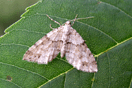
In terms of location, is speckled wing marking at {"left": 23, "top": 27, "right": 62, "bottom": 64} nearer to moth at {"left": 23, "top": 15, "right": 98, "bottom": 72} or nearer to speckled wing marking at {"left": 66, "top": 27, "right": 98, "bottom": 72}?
moth at {"left": 23, "top": 15, "right": 98, "bottom": 72}

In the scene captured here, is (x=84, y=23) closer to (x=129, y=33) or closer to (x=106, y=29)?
(x=106, y=29)

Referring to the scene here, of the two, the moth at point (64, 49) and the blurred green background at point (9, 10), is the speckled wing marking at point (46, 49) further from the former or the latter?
the blurred green background at point (9, 10)

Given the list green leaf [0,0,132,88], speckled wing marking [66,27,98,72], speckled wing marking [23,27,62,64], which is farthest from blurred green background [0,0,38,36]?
speckled wing marking [66,27,98,72]

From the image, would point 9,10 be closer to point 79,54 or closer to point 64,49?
point 64,49

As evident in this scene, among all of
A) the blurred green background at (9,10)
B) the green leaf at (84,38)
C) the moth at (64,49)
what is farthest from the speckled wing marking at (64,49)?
the blurred green background at (9,10)

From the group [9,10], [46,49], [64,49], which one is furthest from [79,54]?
[9,10]

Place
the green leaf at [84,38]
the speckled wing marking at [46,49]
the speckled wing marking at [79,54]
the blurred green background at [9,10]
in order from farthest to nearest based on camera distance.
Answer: the blurred green background at [9,10] < the speckled wing marking at [46,49] < the speckled wing marking at [79,54] < the green leaf at [84,38]
